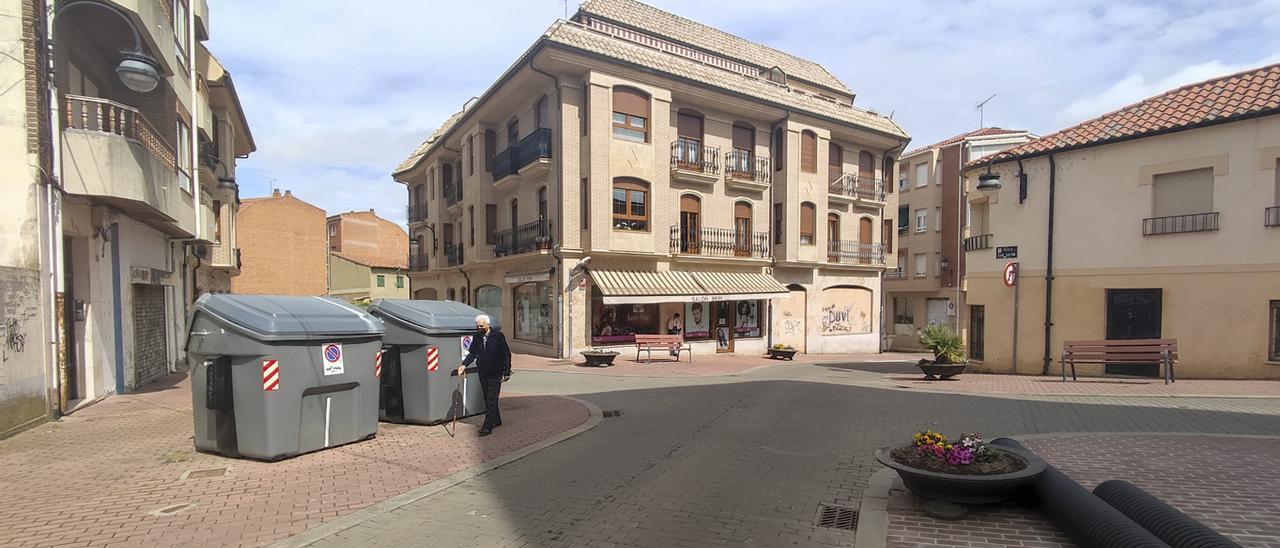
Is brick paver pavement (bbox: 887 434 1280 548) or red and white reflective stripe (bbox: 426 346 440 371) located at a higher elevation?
red and white reflective stripe (bbox: 426 346 440 371)

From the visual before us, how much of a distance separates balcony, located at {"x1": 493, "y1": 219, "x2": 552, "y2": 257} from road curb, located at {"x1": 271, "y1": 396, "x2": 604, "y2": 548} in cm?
1258

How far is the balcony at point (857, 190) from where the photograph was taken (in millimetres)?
25484

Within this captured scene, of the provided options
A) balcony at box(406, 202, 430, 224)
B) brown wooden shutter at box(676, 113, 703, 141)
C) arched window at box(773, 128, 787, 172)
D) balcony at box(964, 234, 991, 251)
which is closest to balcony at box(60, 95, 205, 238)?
brown wooden shutter at box(676, 113, 703, 141)

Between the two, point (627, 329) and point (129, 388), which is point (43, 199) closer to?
point (129, 388)

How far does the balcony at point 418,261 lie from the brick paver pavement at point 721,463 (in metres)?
24.3

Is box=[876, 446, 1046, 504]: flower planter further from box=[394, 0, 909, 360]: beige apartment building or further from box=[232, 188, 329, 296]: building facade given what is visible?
box=[232, 188, 329, 296]: building facade

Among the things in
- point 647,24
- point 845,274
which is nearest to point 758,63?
point 647,24

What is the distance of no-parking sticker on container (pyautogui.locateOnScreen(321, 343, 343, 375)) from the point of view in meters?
6.85

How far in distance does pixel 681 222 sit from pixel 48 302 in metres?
16.7

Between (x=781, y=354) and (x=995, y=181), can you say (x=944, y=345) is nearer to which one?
(x=995, y=181)

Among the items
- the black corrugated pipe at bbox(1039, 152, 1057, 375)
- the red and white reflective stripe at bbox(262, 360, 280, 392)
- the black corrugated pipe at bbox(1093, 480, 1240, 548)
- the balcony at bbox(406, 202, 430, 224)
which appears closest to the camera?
the black corrugated pipe at bbox(1093, 480, 1240, 548)

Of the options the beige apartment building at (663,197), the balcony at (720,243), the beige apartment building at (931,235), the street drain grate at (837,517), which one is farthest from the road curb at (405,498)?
the beige apartment building at (931,235)

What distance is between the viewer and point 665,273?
67.9 ft

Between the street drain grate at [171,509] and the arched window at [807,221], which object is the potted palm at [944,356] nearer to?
the arched window at [807,221]
